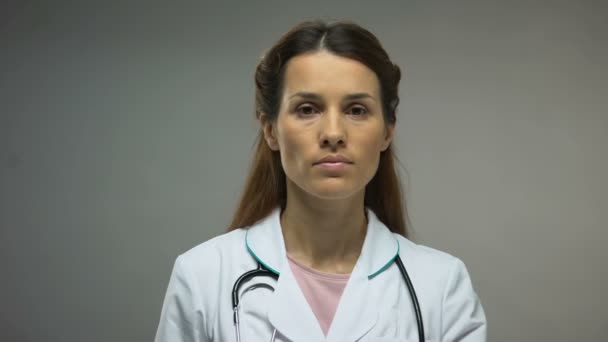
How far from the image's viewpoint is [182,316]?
1.88 meters

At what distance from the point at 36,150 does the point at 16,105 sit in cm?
19

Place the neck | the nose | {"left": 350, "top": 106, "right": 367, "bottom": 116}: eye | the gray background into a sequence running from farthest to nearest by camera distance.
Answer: the gray background, the neck, {"left": 350, "top": 106, "right": 367, "bottom": 116}: eye, the nose

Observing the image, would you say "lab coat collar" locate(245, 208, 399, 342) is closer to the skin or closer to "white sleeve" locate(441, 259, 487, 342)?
the skin

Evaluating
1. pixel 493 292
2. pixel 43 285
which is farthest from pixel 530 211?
pixel 43 285

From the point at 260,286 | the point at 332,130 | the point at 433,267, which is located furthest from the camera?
the point at 433,267

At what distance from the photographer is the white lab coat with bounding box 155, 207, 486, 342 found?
1.81 meters

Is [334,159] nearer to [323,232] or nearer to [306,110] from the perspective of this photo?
[306,110]

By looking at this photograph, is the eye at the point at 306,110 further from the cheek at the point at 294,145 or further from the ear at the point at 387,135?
the ear at the point at 387,135

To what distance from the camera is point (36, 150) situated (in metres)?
2.69

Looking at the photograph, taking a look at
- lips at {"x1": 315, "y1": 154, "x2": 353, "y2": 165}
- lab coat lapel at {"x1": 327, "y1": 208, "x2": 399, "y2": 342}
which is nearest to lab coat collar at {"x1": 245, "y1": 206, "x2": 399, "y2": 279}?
lab coat lapel at {"x1": 327, "y1": 208, "x2": 399, "y2": 342}

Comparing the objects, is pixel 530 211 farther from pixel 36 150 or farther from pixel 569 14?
pixel 36 150

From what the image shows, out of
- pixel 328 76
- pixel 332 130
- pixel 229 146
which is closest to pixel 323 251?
pixel 332 130

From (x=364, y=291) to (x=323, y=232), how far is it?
0.22 m

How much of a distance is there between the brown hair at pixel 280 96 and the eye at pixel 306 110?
0.09 meters
